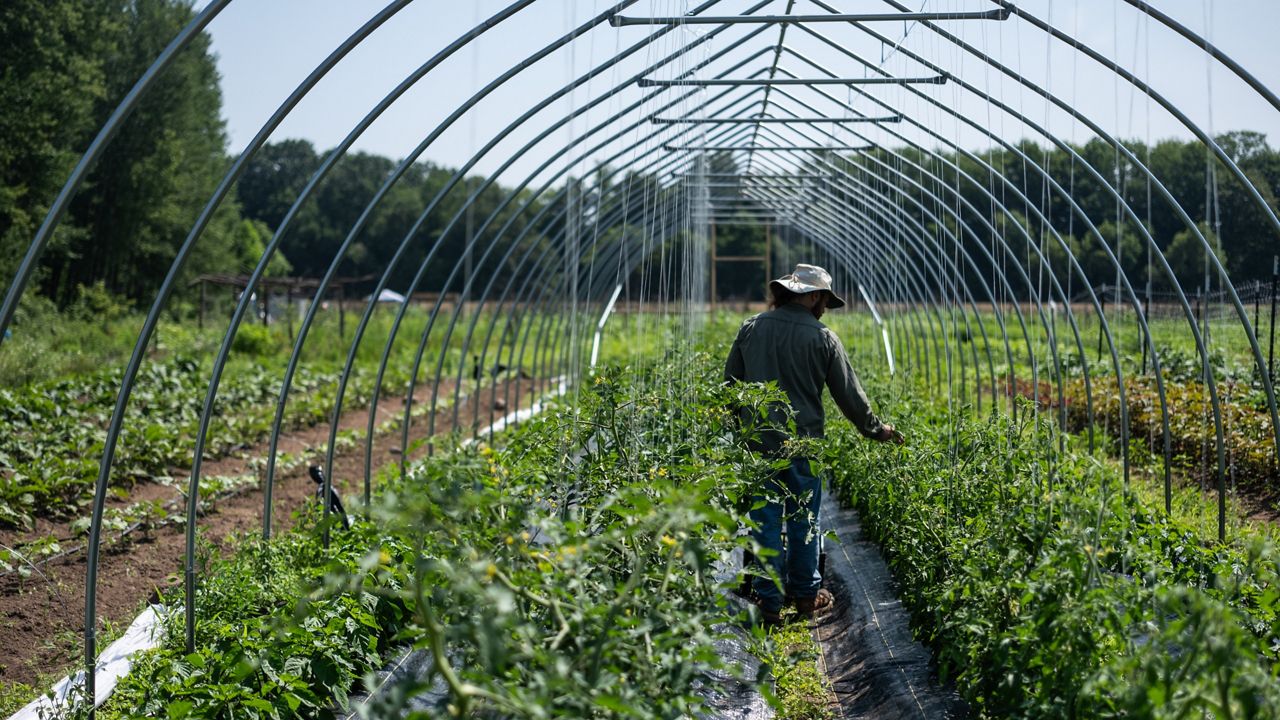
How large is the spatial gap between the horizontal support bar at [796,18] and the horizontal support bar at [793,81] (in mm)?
360

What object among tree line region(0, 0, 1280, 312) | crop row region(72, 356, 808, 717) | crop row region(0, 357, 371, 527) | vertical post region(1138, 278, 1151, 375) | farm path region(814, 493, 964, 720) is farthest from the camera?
tree line region(0, 0, 1280, 312)

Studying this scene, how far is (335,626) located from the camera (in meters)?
4.08

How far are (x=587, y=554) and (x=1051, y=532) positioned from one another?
1.56 m

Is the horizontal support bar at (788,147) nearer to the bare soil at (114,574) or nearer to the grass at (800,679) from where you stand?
the bare soil at (114,574)

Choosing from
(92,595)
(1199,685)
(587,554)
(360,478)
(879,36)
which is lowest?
(360,478)

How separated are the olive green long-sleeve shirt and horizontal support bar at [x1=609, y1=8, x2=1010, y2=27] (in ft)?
5.59

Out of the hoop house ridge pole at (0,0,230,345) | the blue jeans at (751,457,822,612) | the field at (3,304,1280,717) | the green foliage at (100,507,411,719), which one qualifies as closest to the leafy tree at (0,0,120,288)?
the field at (3,304,1280,717)

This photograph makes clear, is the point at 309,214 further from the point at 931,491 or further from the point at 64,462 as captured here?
the point at 931,491

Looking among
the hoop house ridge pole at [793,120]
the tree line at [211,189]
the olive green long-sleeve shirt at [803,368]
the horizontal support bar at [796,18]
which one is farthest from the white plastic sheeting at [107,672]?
the hoop house ridge pole at [793,120]

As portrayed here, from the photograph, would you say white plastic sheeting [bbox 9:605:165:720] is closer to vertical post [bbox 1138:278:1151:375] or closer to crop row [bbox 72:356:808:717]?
crop row [bbox 72:356:808:717]

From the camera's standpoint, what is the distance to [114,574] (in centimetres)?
634

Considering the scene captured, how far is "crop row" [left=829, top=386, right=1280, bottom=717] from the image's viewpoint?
2.36 m

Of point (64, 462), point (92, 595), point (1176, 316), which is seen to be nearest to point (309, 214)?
point (1176, 316)

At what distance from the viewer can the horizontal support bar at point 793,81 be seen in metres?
6.77
